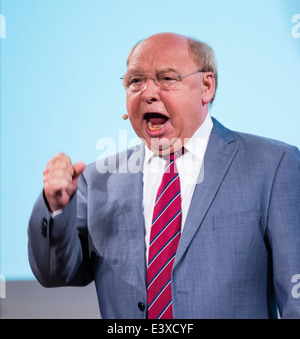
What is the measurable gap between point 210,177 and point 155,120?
0.27 meters

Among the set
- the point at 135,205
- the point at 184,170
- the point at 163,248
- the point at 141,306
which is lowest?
the point at 141,306

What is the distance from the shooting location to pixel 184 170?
1612mm

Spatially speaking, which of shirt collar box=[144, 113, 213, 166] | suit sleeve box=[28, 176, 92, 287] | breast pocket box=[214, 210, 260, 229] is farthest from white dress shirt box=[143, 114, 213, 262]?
suit sleeve box=[28, 176, 92, 287]

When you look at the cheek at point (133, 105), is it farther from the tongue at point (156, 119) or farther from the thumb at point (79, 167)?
the thumb at point (79, 167)

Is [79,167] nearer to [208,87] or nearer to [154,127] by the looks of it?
[154,127]

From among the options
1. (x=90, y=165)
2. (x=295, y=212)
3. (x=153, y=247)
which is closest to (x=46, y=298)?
(x=90, y=165)

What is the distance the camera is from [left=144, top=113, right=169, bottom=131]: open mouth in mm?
1632

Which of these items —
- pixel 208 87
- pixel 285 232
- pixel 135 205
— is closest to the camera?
pixel 285 232

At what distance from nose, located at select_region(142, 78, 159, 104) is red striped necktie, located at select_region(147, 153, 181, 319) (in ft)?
0.91

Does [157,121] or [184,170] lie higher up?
[157,121]

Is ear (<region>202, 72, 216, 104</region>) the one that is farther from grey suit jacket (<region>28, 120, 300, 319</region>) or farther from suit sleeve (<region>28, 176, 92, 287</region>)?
suit sleeve (<region>28, 176, 92, 287</region>)

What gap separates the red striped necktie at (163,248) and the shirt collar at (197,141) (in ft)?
0.45

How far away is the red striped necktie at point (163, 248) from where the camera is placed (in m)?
1.47

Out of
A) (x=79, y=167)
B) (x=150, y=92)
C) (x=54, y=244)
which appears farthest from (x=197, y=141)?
(x=54, y=244)
